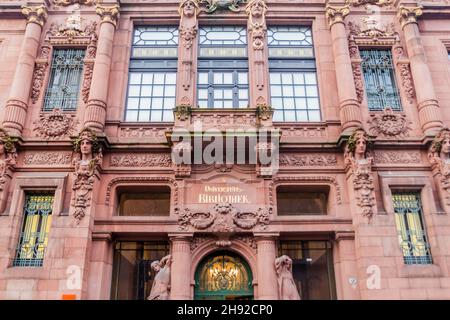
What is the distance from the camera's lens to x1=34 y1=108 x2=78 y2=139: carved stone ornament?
1488cm

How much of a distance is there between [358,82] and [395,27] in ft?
10.9

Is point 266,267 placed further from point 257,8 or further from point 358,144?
point 257,8

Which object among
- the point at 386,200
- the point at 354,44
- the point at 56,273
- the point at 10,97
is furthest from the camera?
the point at 354,44

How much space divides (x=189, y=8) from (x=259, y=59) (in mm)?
3699

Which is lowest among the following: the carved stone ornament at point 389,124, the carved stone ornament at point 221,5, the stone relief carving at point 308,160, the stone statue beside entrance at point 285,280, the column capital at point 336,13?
the stone statue beside entrance at point 285,280

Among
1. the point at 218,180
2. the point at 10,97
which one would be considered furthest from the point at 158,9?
the point at 218,180

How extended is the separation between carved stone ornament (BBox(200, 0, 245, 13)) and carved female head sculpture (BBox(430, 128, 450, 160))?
908cm

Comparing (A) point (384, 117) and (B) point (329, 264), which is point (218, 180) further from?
(A) point (384, 117)

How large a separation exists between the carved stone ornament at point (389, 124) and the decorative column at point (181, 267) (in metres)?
7.62

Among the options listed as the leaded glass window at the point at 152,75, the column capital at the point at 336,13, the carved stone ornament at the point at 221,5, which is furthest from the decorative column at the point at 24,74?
the column capital at the point at 336,13

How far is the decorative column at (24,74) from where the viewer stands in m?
14.7

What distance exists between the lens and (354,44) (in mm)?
16531

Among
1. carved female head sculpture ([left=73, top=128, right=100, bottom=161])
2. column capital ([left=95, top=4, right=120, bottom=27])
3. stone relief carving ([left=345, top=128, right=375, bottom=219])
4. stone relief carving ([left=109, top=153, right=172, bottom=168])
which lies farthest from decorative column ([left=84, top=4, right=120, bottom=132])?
stone relief carving ([left=345, top=128, right=375, bottom=219])

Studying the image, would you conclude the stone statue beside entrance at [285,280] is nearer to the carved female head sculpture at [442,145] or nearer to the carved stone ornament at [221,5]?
the carved female head sculpture at [442,145]
